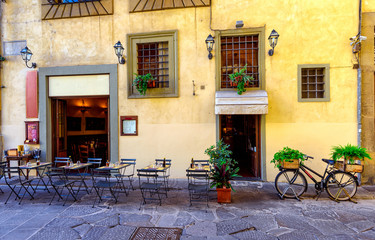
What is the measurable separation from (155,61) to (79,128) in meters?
6.04

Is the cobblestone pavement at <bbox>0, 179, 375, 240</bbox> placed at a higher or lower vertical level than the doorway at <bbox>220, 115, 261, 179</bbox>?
lower

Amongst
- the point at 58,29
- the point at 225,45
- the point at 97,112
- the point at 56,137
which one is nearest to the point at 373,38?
the point at 225,45

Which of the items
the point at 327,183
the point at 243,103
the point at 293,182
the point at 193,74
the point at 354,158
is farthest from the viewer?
the point at 193,74

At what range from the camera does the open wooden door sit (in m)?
8.90

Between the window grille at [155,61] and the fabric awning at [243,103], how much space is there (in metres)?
2.34

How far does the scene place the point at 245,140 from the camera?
955cm

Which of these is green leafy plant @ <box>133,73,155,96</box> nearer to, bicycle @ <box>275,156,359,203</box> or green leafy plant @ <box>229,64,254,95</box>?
green leafy plant @ <box>229,64,254,95</box>

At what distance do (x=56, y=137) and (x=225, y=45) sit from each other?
7881mm

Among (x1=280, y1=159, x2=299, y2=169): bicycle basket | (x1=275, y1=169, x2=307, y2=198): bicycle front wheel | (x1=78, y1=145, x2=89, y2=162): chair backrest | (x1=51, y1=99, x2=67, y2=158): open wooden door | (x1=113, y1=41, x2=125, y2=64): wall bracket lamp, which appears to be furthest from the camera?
(x1=78, y1=145, x2=89, y2=162): chair backrest

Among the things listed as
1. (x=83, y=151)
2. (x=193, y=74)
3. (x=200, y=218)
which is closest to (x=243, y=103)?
(x=193, y=74)

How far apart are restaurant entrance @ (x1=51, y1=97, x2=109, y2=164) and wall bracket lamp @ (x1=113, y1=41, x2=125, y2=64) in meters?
1.70

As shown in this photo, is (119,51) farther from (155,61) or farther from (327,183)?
(327,183)

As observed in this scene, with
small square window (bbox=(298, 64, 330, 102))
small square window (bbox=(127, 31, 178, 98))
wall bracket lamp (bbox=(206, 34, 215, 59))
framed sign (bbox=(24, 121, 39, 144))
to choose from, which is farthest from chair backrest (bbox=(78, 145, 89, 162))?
small square window (bbox=(298, 64, 330, 102))

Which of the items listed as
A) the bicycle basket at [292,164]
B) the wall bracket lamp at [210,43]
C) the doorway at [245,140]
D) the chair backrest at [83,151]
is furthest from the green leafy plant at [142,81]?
the bicycle basket at [292,164]
